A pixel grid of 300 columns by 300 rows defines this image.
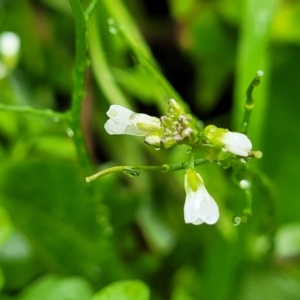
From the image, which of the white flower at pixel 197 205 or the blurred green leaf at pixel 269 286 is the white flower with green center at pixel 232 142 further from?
the blurred green leaf at pixel 269 286

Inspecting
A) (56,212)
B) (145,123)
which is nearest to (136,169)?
(145,123)

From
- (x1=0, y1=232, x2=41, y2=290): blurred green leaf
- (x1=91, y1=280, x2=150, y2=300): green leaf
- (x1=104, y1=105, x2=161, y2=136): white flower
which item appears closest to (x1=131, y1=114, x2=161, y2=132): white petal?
(x1=104, y1=105, x2=161, y2=136): white flower

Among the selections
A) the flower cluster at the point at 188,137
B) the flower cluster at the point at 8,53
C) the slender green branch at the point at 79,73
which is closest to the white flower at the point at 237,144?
the flower cluster at the point at 188,137

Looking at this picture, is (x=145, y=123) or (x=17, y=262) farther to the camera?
(x=17, y=262)

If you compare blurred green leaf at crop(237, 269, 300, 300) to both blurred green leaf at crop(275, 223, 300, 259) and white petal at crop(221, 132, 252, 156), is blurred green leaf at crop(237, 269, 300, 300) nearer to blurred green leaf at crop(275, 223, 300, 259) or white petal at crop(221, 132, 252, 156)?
blurred green leaf at crop(275, 223, 300, 259)

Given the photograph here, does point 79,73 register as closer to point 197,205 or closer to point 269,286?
point 197,205
